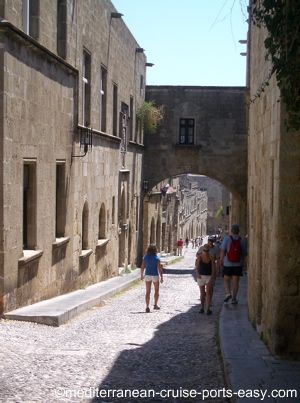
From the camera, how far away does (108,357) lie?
7.53 metres

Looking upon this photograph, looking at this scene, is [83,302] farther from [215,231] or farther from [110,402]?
[215,231]

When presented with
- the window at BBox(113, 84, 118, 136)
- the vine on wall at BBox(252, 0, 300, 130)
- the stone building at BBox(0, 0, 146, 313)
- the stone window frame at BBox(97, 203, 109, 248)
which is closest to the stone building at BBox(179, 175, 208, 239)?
the window at BBox(113, 84, 118, 136)

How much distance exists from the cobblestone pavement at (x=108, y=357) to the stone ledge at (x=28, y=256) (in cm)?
123

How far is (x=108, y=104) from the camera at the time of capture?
18969 millimetres

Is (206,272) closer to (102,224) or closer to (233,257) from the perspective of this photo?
(233,257)

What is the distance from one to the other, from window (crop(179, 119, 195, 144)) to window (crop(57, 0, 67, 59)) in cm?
1324

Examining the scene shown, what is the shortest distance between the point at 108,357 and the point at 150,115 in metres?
18.7

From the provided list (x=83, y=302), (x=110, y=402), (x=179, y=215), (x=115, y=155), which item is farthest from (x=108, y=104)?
(x=179, y=215)

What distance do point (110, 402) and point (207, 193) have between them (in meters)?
65.6

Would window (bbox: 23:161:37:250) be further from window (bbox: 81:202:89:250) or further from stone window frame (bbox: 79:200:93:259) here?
window (bbox: 81:202:89:250)

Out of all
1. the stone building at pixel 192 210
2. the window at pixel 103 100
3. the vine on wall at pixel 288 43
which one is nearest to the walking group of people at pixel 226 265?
the vine on wall at pixel 288 43

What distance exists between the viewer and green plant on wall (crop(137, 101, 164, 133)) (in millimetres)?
25141

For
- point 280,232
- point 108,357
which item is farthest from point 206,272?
point 280,232

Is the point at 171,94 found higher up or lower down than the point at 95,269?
higher up
